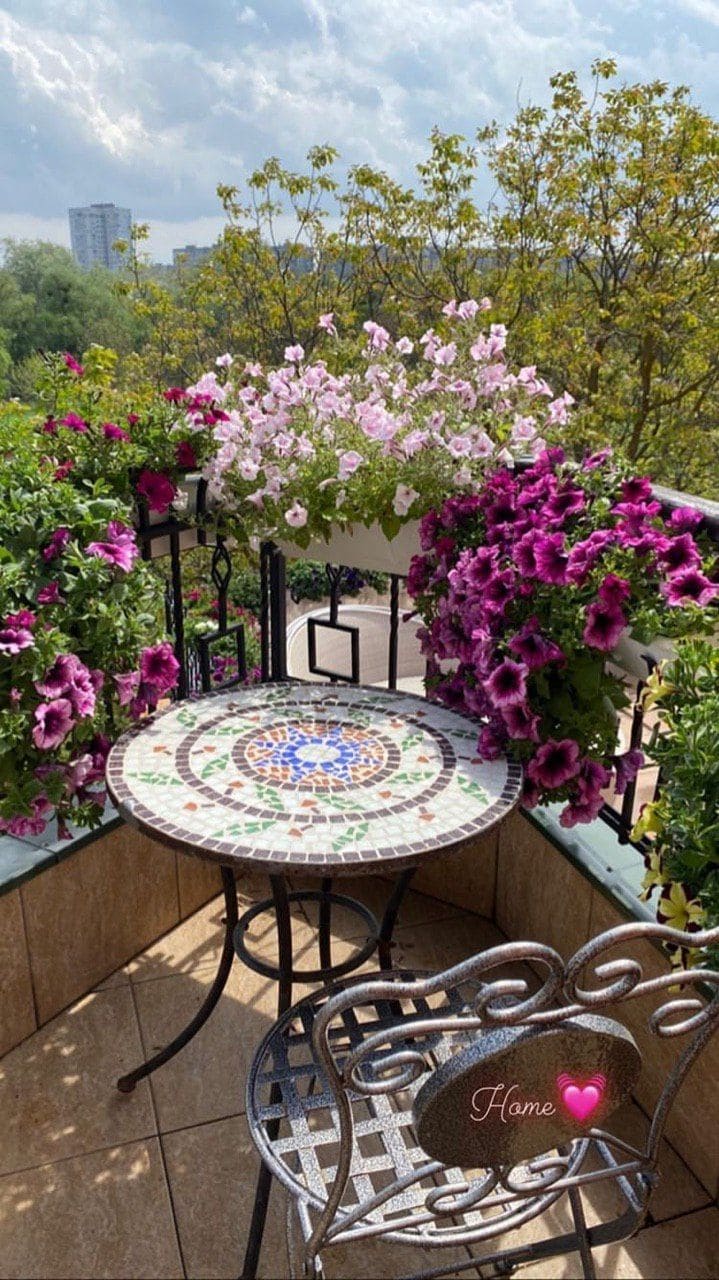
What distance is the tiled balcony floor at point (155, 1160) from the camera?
138cm

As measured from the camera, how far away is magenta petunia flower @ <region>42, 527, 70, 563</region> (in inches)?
62.8

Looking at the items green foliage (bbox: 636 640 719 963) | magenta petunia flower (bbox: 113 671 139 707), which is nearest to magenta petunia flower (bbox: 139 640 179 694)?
magenta petunia flower (bbox: 113 671 139 707)

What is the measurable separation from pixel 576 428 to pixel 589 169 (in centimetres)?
212

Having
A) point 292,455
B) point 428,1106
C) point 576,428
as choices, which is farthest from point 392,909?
point 576,428

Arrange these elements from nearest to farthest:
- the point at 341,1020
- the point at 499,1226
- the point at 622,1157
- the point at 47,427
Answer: the point at 499,1226
the point at 622,1157
the point at 341,1020
the point at 47,427

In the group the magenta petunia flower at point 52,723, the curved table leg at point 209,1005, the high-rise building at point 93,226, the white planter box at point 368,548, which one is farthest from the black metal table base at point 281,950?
the high-rise building at point 93,226

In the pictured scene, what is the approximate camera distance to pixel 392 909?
168cm

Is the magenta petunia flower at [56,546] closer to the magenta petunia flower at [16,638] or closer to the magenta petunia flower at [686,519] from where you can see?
the magenta petunia flower at [16,638]

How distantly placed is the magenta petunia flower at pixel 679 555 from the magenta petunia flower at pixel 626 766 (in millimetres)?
402

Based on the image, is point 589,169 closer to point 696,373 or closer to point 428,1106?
point 696,373

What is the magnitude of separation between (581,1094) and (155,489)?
1536mm

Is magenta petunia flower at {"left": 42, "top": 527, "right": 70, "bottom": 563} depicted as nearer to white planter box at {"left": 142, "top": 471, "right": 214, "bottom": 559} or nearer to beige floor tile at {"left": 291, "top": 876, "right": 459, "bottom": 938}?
white planter box at {"left": 142, "top": 471, "right": 214, "bottom": 559}

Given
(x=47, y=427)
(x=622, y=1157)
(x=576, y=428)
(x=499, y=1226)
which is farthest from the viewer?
(x=576, y=428)

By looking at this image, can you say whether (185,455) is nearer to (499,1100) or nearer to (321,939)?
(321,939)
